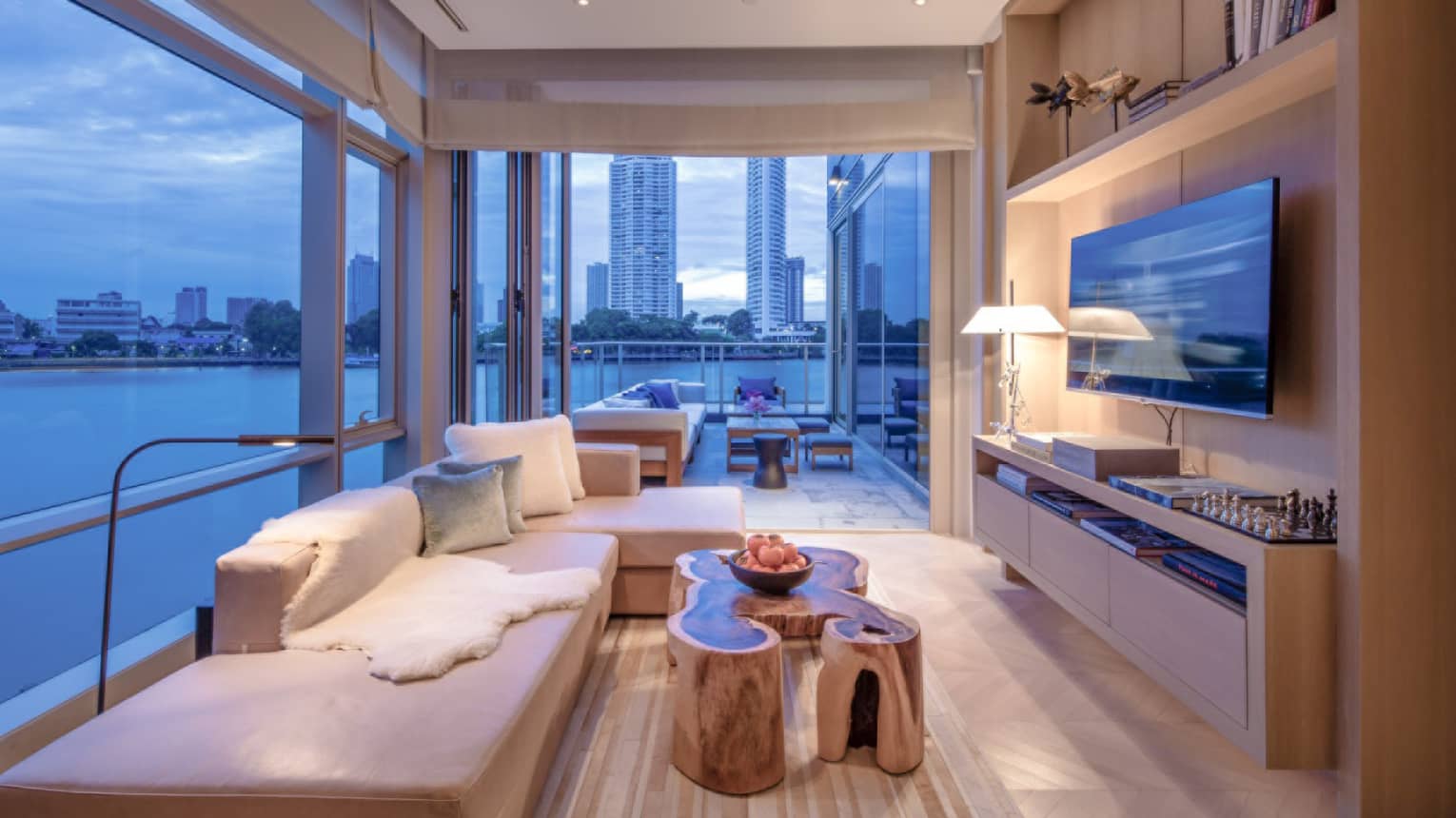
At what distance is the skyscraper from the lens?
2977 mm

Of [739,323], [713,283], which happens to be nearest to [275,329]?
[739,323]

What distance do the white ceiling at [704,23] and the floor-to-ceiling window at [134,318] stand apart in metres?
0.83

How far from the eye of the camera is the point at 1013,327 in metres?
3.29

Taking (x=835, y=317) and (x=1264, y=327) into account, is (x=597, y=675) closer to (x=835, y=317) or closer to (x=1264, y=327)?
(x=1264, y=327)

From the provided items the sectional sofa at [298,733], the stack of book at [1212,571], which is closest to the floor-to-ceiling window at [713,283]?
the sectional sofa at [298,733]

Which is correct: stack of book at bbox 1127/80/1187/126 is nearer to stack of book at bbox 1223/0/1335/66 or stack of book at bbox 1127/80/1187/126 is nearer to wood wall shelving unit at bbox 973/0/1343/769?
wood wall shelving unit at bbox 973/0/1343/769

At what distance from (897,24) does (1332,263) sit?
2510 millimetres

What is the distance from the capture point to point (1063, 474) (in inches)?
103

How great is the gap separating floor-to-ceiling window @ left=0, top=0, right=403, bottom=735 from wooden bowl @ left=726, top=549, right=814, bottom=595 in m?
1.57

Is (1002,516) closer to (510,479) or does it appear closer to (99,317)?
(510,479)

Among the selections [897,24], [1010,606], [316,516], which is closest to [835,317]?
[897,24]

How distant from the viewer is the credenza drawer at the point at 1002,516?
301 centimetres

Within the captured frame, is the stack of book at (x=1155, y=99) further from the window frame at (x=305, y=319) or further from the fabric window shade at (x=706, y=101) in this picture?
the window frame at (x=305, y=319)

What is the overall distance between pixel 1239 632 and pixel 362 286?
405cm
